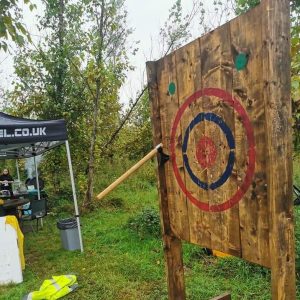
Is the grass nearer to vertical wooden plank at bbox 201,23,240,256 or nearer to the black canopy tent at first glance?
the black canopy tent

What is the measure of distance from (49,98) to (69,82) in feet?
2.19

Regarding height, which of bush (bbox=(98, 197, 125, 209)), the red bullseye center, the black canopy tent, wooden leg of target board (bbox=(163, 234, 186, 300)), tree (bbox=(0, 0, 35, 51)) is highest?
tree (bbox=(0, 0, 35, 51))

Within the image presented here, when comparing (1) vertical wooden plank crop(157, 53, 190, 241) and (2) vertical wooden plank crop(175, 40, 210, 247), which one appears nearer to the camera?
(2) vertical wooden plank crop(175, 40, 210, 247)

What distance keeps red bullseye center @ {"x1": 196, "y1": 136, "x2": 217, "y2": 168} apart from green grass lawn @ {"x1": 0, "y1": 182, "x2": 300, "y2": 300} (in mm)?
2114

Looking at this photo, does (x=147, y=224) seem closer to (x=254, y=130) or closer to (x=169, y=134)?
(x=169, y=134)

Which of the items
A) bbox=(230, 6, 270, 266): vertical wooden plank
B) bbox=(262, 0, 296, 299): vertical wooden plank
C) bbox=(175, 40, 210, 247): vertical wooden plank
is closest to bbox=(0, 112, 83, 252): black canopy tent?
bbox=(175, 40, 210, 247): vertical wooden plank

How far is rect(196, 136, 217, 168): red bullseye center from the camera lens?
74.1 inches

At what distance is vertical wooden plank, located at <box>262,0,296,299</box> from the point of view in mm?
1472

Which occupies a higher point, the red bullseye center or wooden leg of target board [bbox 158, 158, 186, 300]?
the red bullseye center

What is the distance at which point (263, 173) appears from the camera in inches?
62.7

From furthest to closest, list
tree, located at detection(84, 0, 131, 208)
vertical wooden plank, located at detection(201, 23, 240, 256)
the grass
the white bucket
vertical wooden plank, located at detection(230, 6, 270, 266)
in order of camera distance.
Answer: tree, located at detection(84, 0, 131, 208), the white bucket, the grass, vertical wooden plank, located at detection(201, 23, 240, 256), vertical wooden plank, located at detection(230, 6, 270, 266)

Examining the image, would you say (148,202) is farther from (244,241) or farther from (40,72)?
(244,241)

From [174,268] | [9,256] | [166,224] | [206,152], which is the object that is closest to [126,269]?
[9,256]

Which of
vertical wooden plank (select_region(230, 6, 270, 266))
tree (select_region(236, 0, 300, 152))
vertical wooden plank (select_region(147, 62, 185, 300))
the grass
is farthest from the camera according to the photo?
the grass
